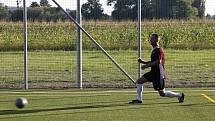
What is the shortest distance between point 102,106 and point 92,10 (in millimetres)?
5179

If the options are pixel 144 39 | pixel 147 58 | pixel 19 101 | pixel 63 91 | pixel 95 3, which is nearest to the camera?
pixel 19 101

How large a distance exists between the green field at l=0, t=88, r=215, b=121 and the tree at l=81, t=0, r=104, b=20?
107 inches

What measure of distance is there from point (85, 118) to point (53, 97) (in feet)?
11.0

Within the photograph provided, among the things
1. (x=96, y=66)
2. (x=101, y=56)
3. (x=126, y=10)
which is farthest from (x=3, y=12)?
(x=101, y=56)

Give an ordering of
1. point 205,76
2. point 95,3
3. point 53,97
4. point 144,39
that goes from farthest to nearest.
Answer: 1. point 144,39
2. point 205,76
3. point 95,3
4. point 53,97

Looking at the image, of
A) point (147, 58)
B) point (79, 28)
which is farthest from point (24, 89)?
point (147, 58)

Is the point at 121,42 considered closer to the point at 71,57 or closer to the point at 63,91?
the point at 71,57

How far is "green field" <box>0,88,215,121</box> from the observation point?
10789 mm

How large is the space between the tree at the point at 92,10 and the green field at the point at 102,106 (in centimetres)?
271

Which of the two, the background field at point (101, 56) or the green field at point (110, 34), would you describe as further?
the green field at point (110, 34)

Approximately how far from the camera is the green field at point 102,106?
10.8 m

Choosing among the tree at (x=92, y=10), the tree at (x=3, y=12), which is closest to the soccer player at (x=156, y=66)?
the tree at (x=92, y=10)

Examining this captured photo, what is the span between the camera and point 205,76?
18.7 metres

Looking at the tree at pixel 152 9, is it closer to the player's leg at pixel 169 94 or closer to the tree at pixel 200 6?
the tree at pixel 200 6
